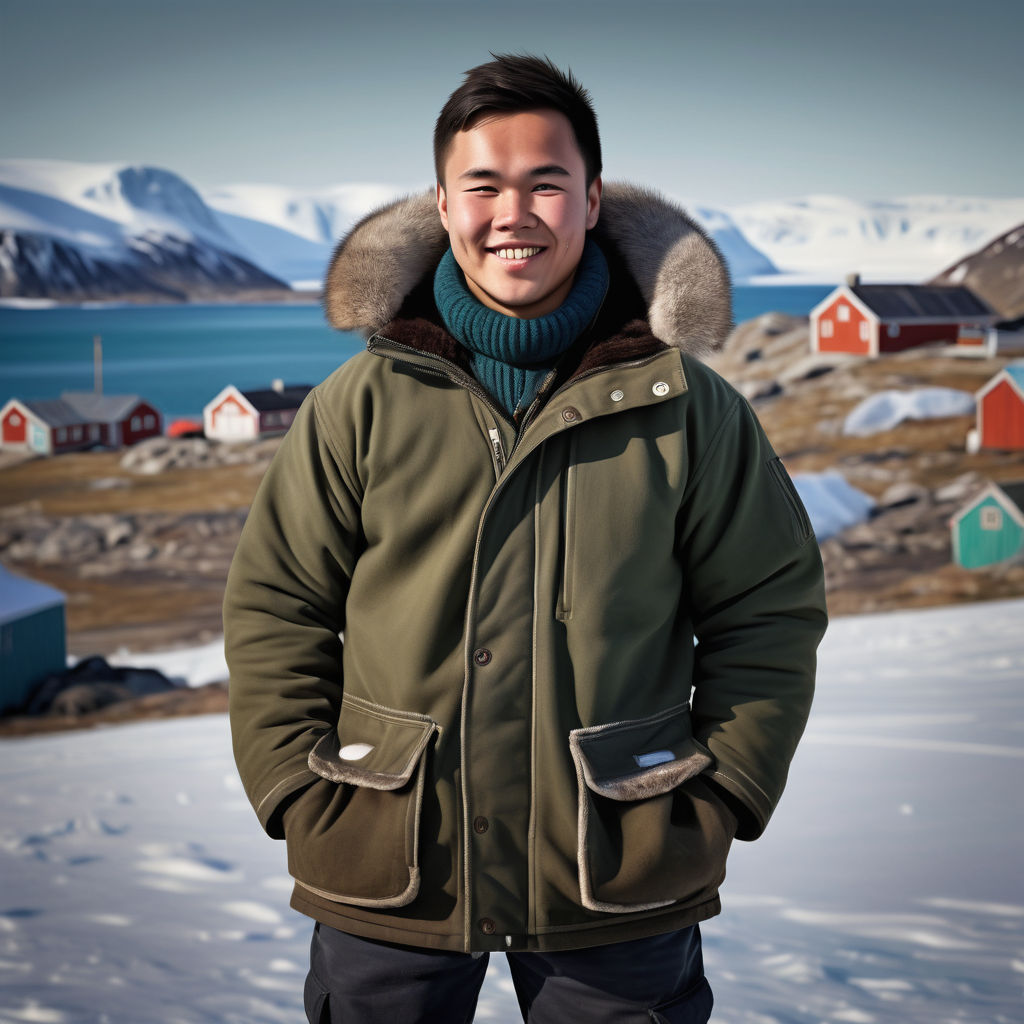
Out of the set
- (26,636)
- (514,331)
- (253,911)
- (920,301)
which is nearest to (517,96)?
(514,331)

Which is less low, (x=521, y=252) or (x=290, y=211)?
(x=290, y=211)

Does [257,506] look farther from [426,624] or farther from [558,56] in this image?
[558,56]

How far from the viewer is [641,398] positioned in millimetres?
984

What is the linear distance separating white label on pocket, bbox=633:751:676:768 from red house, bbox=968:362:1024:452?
21.3 feet

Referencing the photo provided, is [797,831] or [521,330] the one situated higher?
[521,330]

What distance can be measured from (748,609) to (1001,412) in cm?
643

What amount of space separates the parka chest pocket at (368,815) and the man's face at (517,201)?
1.45 ft

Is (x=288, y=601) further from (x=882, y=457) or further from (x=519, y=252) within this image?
(x=882, y=457)

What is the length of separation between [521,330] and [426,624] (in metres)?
0.30

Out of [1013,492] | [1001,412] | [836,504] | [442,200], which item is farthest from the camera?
[836,504]

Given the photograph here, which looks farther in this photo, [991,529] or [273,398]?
[991,529]

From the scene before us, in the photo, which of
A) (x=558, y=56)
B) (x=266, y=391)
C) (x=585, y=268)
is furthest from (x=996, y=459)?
(x=585, y=268)

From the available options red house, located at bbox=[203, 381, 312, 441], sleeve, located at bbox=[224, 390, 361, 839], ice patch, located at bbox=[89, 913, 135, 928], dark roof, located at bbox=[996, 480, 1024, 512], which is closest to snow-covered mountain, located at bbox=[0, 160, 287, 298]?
red house, located at bbox=[203, 381, 312, 441]

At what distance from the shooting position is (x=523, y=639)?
97 cm
